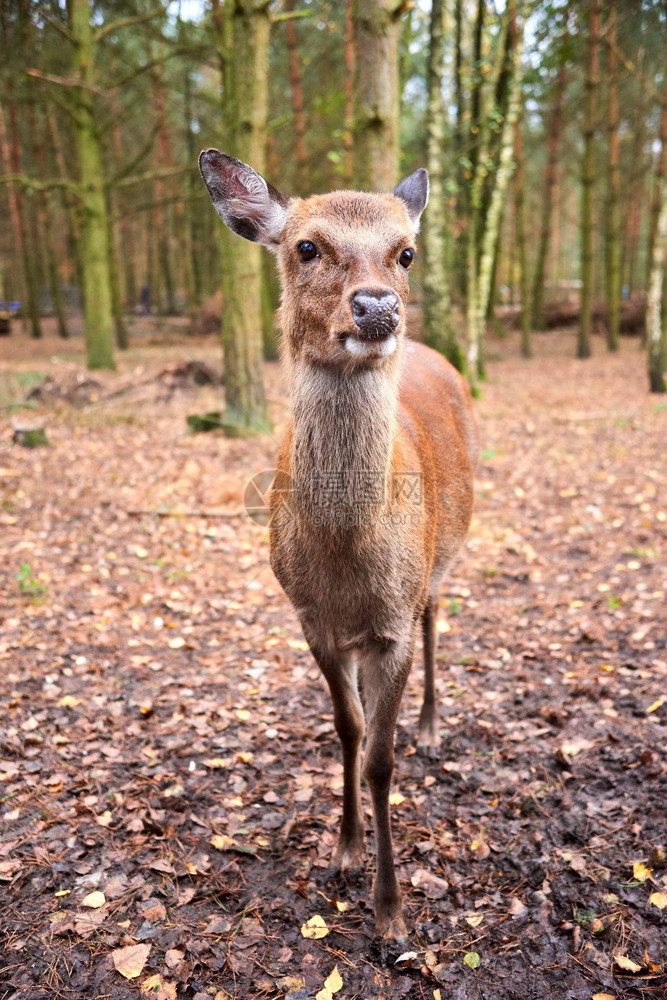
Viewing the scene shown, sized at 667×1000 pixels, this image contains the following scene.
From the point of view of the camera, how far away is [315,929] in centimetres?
284

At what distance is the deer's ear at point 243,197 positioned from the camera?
8.89 feet

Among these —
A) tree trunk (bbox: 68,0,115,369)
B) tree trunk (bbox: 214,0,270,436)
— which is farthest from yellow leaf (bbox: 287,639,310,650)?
tree trunk (bbox: 68,0,115,369)

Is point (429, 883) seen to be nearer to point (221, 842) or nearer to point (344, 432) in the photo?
point (221, 842)

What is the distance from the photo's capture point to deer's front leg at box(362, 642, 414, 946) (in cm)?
277

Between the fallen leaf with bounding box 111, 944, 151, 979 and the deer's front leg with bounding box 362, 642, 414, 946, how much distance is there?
891mm

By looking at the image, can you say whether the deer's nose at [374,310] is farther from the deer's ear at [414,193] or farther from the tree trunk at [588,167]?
the tree trunk at [588,167]

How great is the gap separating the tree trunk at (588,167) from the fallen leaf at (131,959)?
1544 cm

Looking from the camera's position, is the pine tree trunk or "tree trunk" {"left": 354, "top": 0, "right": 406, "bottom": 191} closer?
"tree trunk" {"left": 354, "top": 0, "right": 406, "bottom": 191}

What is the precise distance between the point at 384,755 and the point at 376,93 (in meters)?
6.08

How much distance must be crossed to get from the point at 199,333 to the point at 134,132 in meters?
7.54

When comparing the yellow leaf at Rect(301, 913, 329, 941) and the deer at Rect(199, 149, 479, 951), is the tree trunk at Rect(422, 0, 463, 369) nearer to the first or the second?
the deer at Rect(199, 149, 479, 951)

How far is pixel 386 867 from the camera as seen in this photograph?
114 inches

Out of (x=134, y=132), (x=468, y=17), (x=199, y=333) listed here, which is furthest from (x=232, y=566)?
(x=134, y=132)


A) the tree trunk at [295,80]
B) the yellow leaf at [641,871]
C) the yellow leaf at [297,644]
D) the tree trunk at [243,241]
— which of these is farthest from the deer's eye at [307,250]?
the tree trunk at [295,80]
